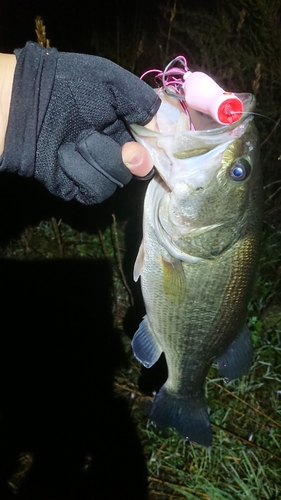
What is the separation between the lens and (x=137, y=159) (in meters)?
1.78

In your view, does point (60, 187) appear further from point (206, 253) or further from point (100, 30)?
point (100, 30)

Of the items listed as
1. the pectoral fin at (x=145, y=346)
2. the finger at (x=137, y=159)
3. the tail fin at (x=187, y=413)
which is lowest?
the tail fin at (x=187, y=413)

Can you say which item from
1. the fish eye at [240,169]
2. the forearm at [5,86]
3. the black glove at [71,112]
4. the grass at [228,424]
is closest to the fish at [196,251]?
the fish eye at [240,169]

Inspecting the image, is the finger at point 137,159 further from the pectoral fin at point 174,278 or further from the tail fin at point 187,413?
the tail fin at point 187,413

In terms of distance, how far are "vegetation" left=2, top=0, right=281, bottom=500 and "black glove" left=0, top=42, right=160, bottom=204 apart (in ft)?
4.53

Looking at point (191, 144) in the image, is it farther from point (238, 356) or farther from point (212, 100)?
point (238, 356)

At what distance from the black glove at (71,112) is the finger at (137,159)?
0.07 metres

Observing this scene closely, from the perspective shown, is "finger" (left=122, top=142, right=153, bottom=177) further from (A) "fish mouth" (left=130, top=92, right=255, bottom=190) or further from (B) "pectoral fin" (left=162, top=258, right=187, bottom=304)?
(B) "pectoral fin" (left=162, top=258, right=187, bottom=304)

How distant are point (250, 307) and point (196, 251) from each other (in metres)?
2.11

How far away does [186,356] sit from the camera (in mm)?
2127

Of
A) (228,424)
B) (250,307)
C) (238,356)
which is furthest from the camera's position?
(250,307)

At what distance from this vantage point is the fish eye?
1754 millimetres

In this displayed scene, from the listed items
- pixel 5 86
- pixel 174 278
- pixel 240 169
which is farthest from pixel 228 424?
pixel 5 86

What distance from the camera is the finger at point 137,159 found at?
1.78 metres
